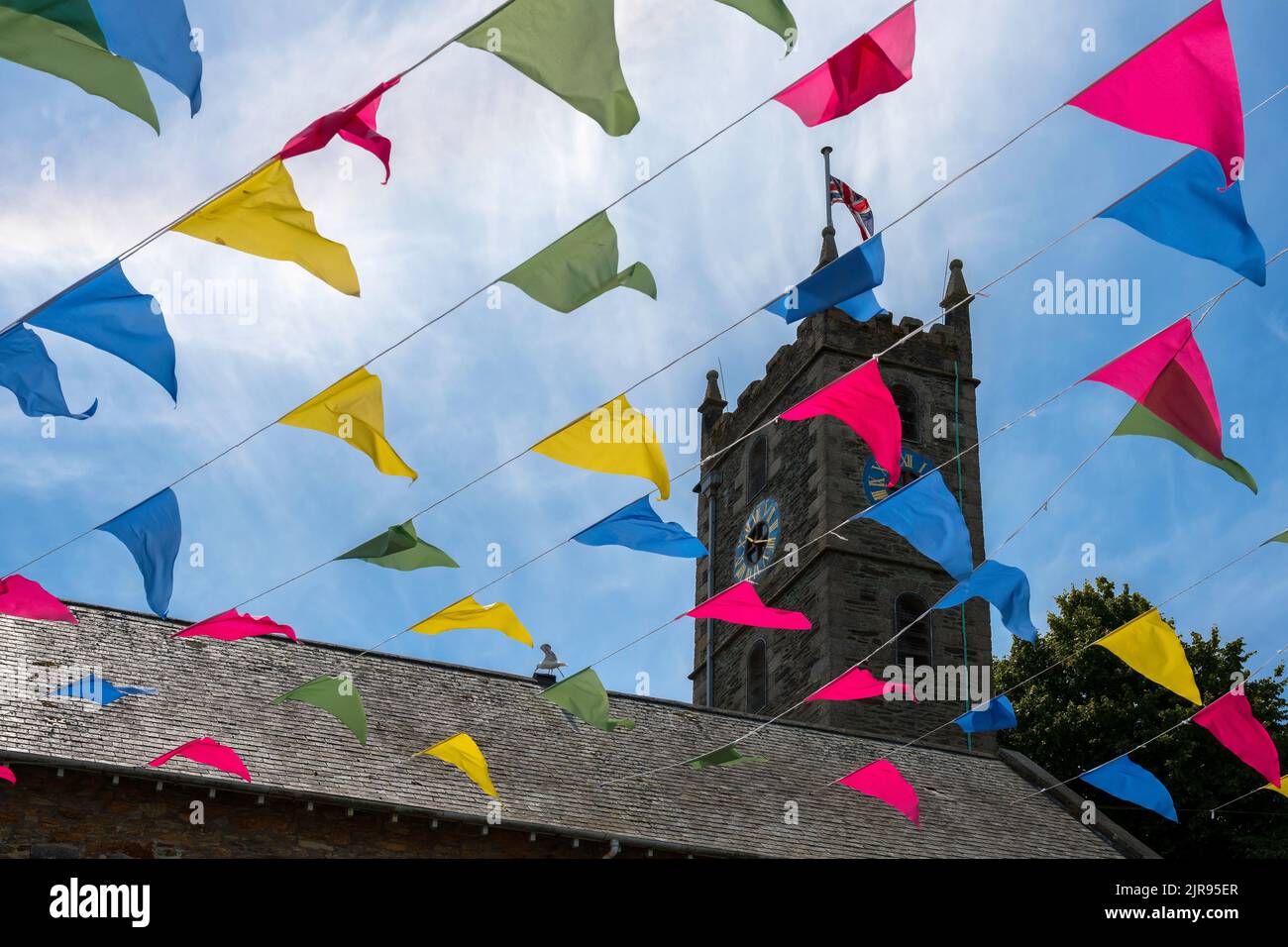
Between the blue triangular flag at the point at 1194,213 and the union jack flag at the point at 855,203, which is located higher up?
the union jack flag at the point at 855,203

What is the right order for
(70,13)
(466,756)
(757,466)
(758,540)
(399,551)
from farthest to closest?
(757,466) → (758,540) → (466,756) → (399,551) → (70,13)

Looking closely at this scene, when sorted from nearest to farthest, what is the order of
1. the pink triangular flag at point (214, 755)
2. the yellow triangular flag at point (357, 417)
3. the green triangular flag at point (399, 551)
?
the yellow triangular flag at point (357, 417)
the green triangular flag at point (399, 551)
the pink triangular flag at point (214, 755)

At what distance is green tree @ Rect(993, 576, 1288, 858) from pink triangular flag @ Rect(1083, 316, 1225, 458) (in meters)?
17.5

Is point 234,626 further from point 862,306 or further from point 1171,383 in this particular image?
point 1171,383

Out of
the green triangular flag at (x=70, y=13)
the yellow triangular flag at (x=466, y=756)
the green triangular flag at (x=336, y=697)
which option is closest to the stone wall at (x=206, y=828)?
the yellow triangular flag at (x=466, y=756)

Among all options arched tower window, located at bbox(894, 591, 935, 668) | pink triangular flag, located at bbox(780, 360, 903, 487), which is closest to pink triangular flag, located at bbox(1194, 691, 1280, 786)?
pink triangular flag, located at bbox(780, 360, 903, 487)

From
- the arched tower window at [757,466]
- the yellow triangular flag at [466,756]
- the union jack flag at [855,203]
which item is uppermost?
the union jack flag at [855,203]

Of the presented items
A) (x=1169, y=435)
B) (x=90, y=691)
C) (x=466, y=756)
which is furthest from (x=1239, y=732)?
(x=90, y=691)

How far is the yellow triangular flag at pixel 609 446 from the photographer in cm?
890

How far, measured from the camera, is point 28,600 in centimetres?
1011

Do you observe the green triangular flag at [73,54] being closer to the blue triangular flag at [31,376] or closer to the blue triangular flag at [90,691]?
the blue triangular flag at [31,376]

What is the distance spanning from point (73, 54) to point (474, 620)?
475cm

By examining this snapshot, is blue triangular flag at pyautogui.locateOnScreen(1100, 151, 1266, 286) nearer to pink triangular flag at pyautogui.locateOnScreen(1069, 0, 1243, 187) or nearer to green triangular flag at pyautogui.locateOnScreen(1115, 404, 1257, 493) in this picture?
pink triangular flag at pyautogui.locateOnScreen(1069, 0, 1243, 187)

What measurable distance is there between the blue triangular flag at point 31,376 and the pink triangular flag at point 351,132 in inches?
72.5
